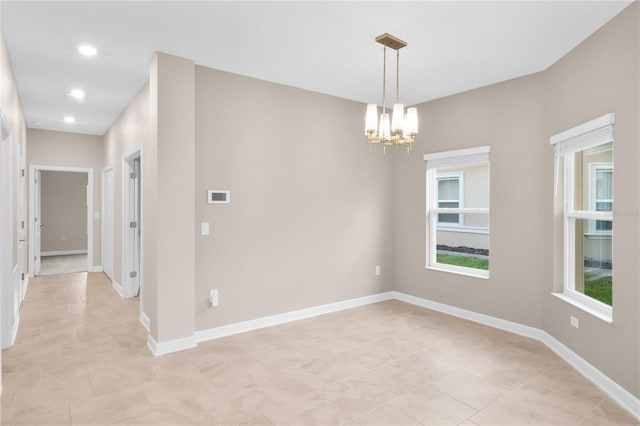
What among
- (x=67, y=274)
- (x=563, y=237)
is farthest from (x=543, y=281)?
(x=67, y=274)

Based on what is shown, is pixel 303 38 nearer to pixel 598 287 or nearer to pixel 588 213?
pixel 588 213

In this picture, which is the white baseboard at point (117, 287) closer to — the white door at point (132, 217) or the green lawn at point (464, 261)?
the white door at point (132, 217)

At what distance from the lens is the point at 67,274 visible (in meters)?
7.36

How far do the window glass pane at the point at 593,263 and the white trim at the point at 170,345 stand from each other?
12.2ft

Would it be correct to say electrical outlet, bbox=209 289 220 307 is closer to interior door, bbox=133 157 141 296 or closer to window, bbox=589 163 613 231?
interior door, bbox=133 157 141 296

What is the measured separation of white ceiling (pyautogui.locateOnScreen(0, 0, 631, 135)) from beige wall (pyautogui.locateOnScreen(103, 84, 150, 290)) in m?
0.35

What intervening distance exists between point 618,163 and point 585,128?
489 millimetres

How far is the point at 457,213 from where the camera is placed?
4961mm

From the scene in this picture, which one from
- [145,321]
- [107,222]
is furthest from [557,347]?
[107,222]

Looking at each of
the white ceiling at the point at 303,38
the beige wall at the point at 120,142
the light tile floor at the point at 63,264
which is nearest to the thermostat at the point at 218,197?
the beige wall at the point at 120,142

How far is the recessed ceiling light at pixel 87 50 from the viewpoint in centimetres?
340

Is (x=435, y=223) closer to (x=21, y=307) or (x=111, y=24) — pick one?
(x=111, y=24)

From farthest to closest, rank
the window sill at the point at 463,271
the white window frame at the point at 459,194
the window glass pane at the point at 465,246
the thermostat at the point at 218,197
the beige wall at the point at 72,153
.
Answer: the beige wall at the point at 72,153 → the window glass pane at the point at 465,246 → the white window frame at the point at 459,194 → the window sill at the point at 463,271 → the thermostat at the point at 218,197

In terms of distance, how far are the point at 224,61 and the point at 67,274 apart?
6.12 m
